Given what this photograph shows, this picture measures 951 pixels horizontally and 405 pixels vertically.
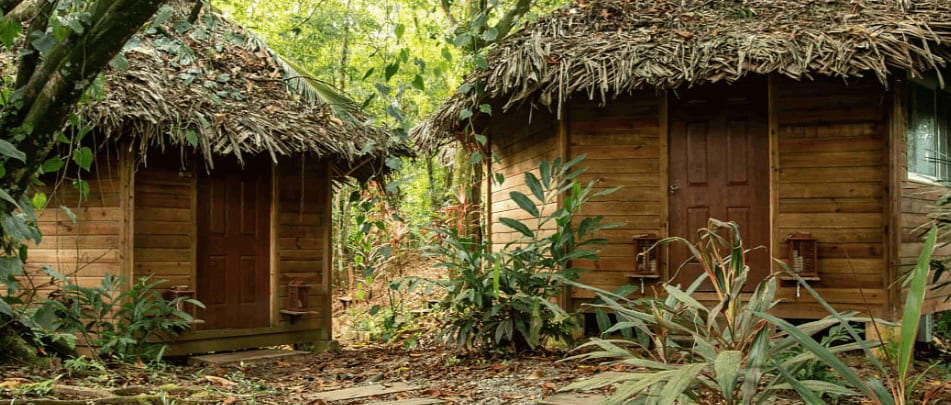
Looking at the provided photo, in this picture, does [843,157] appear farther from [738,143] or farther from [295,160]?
[295,160]

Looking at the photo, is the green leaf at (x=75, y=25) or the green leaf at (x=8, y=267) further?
the green leaf at (x=75, y=25)

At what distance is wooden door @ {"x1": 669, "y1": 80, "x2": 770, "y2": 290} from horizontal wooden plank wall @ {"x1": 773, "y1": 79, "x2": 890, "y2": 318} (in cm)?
21

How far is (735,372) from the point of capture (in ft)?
8.69

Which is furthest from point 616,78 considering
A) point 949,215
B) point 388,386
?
point 388,386

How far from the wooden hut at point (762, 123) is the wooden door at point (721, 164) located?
0.04 feet

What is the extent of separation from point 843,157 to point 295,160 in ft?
17.6

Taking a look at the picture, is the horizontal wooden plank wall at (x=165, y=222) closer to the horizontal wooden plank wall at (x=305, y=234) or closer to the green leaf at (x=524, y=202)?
the horizontal wooden plank wall at (x=305, y=234)

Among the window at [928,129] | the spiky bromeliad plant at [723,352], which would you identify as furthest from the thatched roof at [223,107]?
the window at [928,129]

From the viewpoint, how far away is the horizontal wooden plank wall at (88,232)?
7.30 meters

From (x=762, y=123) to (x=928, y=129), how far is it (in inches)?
65.9

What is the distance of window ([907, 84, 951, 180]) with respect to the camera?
282 inches

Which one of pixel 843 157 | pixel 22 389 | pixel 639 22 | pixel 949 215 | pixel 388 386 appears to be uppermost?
pixel 639 22

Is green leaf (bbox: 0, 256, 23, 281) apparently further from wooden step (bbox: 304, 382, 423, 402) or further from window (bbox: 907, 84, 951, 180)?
window (bbox: 907, 84, 951, 180)

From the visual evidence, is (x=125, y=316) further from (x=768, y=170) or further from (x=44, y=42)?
(x=768, y=170)
